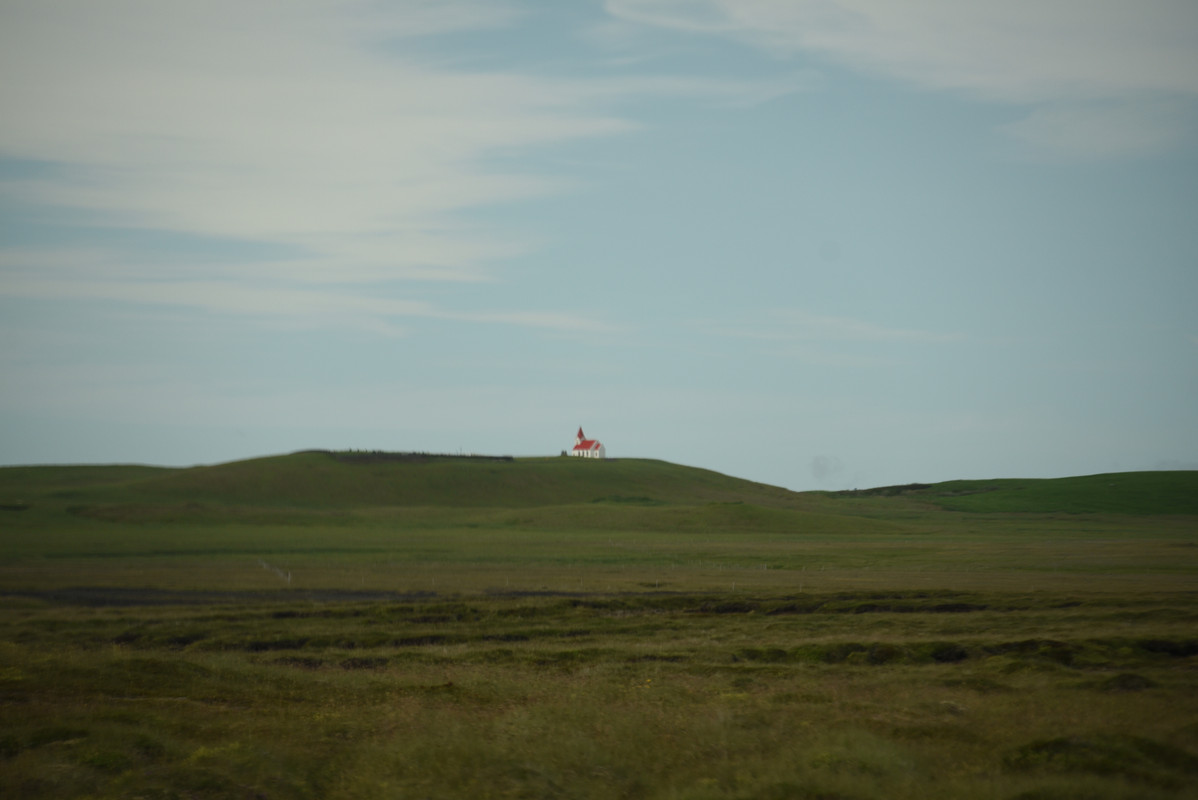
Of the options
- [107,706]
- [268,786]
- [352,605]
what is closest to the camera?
[268,786]

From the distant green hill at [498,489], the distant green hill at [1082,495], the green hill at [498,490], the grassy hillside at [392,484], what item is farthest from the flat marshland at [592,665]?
the distant green hill at [1082,495]

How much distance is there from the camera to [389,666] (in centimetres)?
3078

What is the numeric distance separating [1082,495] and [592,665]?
14425 centimetres

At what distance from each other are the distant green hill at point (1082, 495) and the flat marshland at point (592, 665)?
53950 millimetres

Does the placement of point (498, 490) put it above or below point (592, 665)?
above

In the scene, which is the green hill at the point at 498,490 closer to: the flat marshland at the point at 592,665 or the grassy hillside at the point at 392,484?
the grassy hillside at the point at 392,484

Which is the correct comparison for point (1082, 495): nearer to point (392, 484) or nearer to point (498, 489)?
point (498, 489)

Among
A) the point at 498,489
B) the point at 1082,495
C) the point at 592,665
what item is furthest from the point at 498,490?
the point at 592,665

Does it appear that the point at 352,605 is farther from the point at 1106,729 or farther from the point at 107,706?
A: the point at 1106,729

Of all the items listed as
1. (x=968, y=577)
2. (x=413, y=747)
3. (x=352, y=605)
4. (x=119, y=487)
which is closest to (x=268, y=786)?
(x=413, y=747)

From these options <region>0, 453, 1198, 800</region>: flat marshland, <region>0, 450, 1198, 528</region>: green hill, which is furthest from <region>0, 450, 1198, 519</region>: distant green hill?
<region>0, 453, 1198, 800</region>: flat marshland

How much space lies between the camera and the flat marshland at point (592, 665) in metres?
15.0

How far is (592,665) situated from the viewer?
29.8 metres

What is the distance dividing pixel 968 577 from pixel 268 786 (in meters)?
47.5
